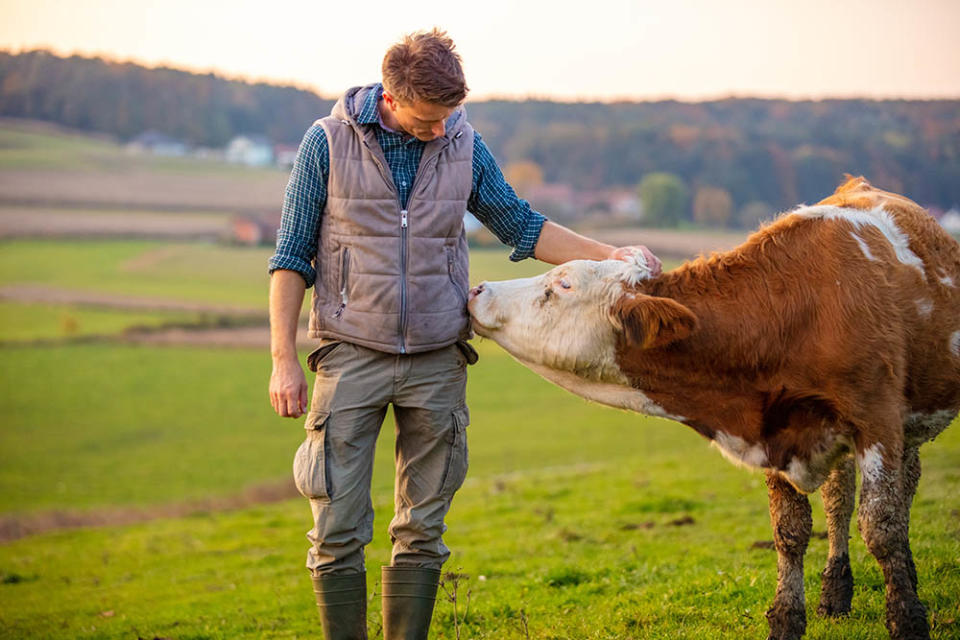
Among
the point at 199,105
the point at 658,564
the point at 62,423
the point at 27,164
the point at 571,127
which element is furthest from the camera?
the point at 199,105

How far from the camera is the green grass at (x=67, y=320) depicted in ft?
156

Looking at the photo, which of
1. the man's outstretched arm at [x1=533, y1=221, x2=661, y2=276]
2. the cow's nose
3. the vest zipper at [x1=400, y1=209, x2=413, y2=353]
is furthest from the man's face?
the man's outstretched arm at [x1=533, y1=221, x2=661, y2=276]

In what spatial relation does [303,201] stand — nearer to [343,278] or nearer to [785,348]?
[343,278]

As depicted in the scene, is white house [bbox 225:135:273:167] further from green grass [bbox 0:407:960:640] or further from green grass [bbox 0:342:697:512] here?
green grass [bbox 0:407:960:640]

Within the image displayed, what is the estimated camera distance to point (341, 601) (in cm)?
436

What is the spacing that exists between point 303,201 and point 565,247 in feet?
4.69

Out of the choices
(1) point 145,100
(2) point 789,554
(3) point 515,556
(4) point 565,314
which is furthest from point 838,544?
(1) point 145,100

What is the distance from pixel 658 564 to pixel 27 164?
3151 inches

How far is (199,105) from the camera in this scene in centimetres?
9644

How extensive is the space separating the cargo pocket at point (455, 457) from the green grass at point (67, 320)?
46508 millimetres

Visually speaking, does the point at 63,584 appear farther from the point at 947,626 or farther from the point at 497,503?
the point at 947,626

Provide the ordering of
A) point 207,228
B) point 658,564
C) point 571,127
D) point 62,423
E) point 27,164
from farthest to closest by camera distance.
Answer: point 571,127
point 27,164
point 207,228
point 62,423
point 658,564

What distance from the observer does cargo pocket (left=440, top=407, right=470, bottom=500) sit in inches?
178

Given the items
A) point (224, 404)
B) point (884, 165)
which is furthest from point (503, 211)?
point (884, 165)
